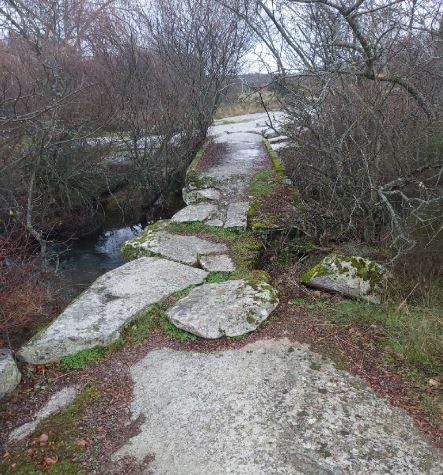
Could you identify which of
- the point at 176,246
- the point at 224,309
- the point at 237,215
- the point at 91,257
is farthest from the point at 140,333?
the point at 91,257

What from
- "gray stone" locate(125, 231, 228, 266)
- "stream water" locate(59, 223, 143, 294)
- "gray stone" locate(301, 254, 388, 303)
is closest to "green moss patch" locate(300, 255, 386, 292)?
"gray stone" locate(301, 254, 388, 303)

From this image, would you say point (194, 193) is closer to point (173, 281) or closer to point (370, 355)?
point (173, 281)

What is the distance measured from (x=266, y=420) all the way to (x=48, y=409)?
153 cm

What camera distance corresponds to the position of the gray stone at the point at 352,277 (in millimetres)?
4219

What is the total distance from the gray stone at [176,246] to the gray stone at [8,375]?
229 cm

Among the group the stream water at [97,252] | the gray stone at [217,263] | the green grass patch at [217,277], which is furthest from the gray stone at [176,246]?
the stream water at [97,252]

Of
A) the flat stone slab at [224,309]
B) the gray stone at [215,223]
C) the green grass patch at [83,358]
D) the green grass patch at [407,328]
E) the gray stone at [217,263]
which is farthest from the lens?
the gray stone at [215,223]

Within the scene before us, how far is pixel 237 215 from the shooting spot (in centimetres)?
641

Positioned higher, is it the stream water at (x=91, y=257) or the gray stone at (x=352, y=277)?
the gray stone at (x=352, y=277)

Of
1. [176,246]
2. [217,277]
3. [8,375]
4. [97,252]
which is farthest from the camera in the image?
[97,252]

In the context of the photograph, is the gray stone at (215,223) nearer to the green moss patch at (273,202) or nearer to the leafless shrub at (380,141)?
the green moss patch at (273,202)

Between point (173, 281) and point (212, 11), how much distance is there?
28.1 ft

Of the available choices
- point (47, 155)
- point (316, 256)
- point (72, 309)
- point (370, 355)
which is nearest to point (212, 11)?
point (47, 155)

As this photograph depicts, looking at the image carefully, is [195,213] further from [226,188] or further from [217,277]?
[217,277]
